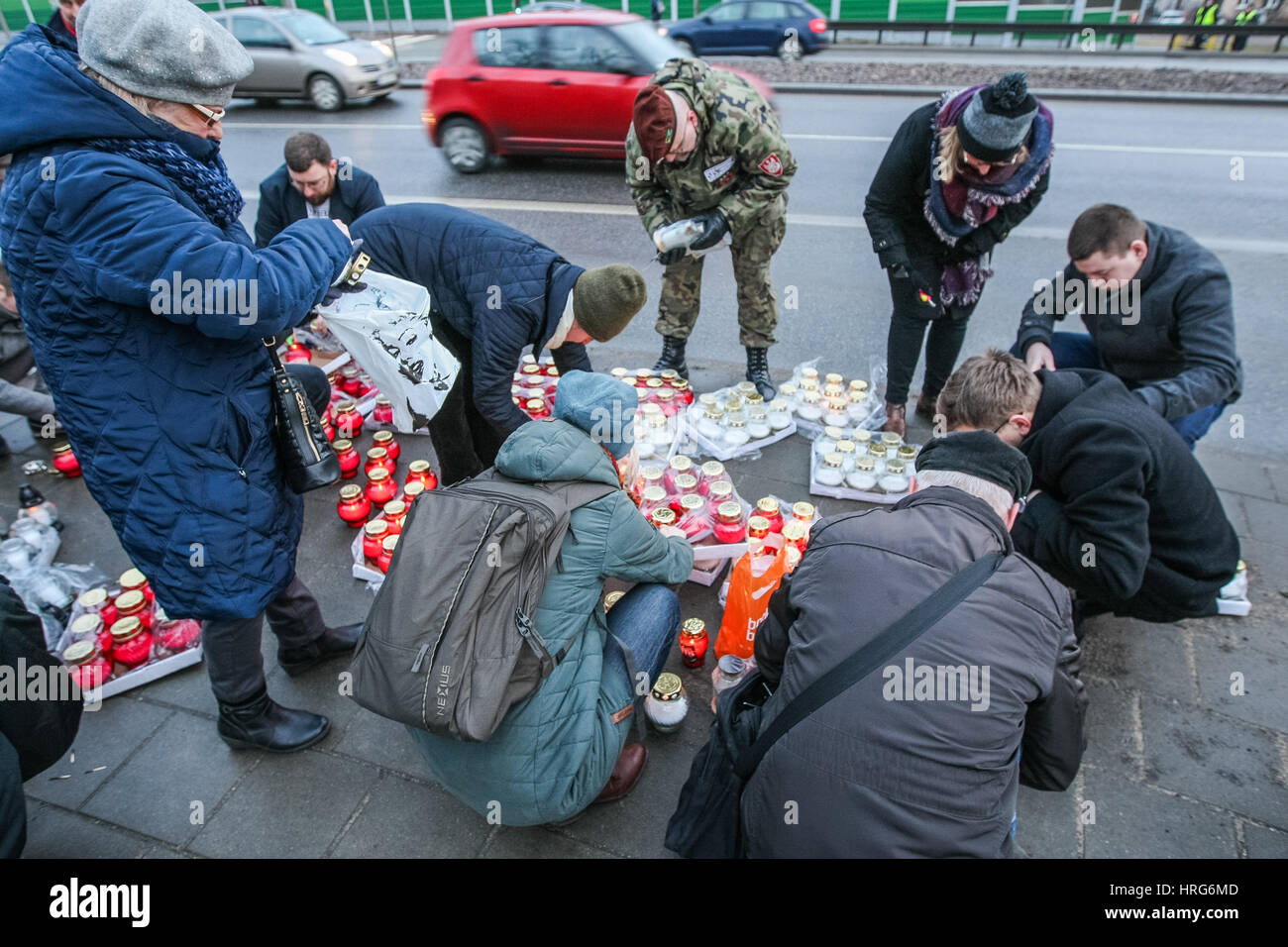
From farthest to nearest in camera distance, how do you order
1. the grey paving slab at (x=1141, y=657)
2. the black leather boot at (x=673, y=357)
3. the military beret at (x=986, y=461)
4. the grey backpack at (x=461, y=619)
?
the black leather boot at (x=673, y=357) → the grey paving slab at (x=1141, y=657) → the military beret at (x=986, y=461) → the grey backpack at (x=461, y=619)

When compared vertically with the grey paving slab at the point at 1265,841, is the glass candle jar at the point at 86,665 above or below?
above

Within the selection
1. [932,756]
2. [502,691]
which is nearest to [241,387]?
[502,691]

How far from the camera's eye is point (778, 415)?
4.01 metres

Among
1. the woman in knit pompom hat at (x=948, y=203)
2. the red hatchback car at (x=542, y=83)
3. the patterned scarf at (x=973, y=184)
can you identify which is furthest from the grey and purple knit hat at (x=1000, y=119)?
the red hatchback car at (x=542, y=83)

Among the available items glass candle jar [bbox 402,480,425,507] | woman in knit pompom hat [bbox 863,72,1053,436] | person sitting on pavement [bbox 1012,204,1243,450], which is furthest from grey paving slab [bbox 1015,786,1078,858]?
→ glass candle jar [bbox 402,480,425,507]

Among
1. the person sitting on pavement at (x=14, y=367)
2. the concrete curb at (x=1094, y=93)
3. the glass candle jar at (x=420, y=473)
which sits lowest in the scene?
the glass candle jar at (x=420, y=473)

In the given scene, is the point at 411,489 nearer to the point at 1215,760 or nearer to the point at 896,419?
the point at 896,419

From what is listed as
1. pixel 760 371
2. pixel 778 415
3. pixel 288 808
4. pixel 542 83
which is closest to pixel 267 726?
pixel 288 808

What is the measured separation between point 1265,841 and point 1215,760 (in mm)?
268

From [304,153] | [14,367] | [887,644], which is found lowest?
[14,367]

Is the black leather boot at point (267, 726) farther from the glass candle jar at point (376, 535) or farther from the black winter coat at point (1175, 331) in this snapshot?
the black winter coat at point (1175, 331)

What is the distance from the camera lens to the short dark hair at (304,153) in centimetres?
372

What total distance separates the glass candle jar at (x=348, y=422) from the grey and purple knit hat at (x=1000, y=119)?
3.28m
